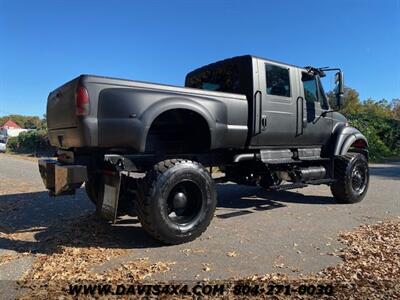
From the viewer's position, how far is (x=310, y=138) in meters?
7.70

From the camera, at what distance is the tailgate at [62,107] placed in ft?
16.1

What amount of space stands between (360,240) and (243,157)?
212 cm

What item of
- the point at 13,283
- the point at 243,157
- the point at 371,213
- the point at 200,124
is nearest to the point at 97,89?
the point at 200,124

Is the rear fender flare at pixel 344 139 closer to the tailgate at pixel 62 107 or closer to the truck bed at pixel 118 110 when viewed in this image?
the truck bed at pixel 118 110

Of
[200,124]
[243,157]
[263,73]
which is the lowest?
[243,157]

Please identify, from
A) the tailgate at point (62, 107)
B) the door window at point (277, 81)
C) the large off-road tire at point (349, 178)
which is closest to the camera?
the tailgate at point (62, 107)

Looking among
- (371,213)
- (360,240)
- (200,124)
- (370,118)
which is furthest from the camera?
(370,118)

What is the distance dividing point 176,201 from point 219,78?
2738mm

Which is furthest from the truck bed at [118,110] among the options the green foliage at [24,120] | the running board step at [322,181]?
the green foliage at [24,120]

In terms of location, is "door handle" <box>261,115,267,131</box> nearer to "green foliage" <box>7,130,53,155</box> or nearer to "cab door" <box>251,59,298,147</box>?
"cab door" <box>251,59,298,147</box>

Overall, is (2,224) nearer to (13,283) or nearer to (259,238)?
(13,283)

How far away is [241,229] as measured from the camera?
6000 mm

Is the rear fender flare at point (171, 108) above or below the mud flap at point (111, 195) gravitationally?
above

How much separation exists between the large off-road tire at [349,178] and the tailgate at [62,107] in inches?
206
